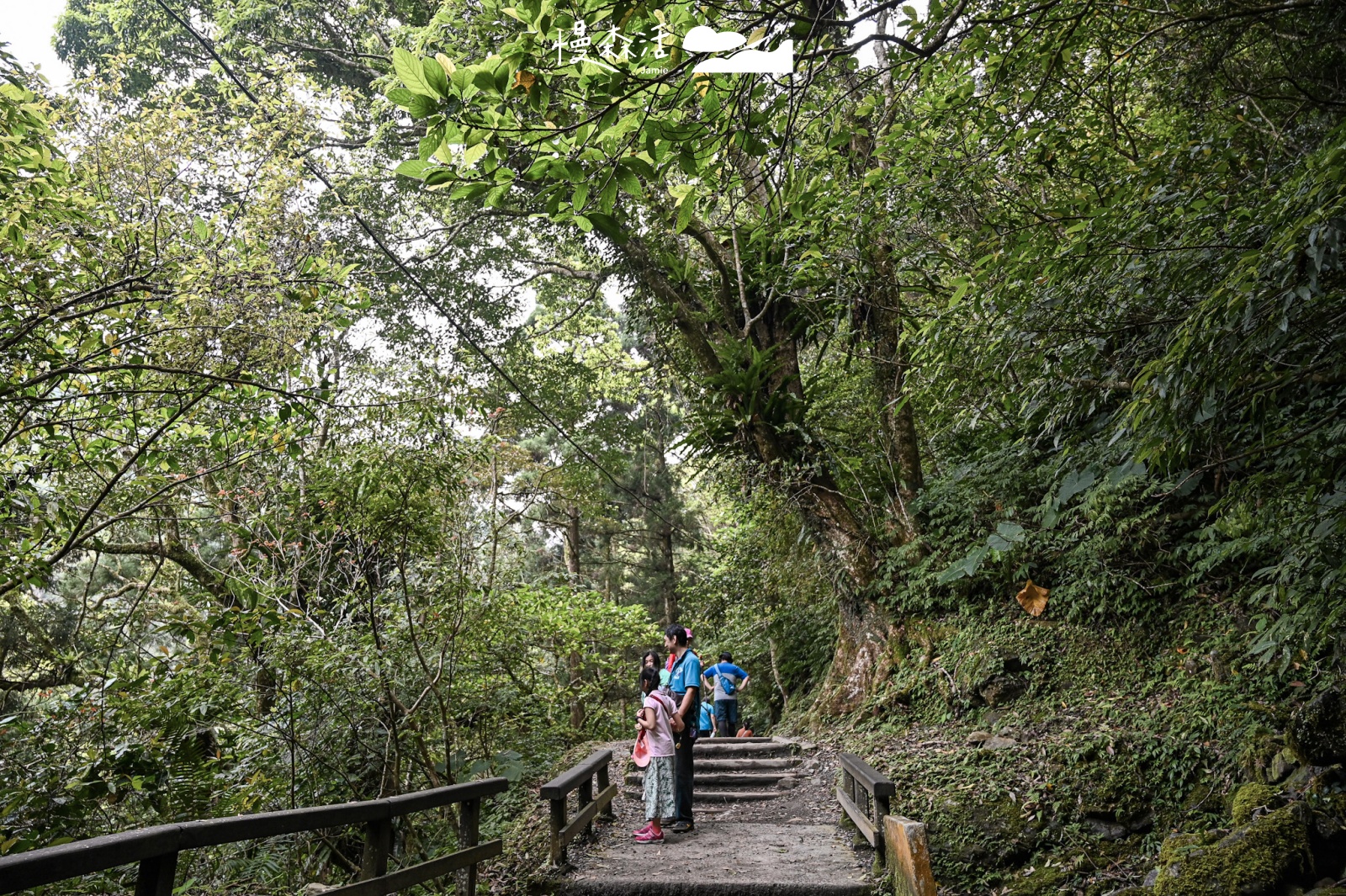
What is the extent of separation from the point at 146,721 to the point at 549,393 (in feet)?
29.2

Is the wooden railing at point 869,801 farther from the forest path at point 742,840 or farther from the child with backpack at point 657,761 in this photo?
the child with backpack at point 657,761

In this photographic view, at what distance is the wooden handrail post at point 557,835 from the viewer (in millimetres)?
5641

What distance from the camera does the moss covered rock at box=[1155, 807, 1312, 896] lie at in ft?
13.1

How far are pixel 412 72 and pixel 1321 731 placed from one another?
588 centimetres

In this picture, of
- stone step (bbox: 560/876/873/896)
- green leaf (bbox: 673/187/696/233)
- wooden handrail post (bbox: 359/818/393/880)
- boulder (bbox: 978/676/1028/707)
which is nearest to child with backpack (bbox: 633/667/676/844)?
stone step (bbox: 560/876/873/896)

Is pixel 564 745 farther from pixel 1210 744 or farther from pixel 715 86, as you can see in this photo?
pixel 715 86

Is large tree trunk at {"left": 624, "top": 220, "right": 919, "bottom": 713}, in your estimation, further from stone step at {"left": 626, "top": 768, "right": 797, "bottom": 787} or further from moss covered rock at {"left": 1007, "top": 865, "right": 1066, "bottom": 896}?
moss covered rock at {"left": 1007, "top": 865, "right": 1066, "bottom": 896}

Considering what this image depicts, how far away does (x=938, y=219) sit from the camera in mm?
7656

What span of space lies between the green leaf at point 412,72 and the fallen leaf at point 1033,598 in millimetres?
7831

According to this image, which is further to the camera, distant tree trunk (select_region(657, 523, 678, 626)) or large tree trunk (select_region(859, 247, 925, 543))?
distant tree trunk (select_region(657, 523, 678, 626))

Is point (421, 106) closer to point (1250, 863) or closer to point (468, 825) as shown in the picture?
point (468, 825)

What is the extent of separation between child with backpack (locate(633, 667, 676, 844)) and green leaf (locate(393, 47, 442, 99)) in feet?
18.0

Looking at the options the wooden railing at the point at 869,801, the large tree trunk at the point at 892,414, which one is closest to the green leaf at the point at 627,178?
the wooden railing at the point at 869,801

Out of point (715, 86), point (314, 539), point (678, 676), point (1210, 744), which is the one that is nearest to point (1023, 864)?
point (1210, 744)
